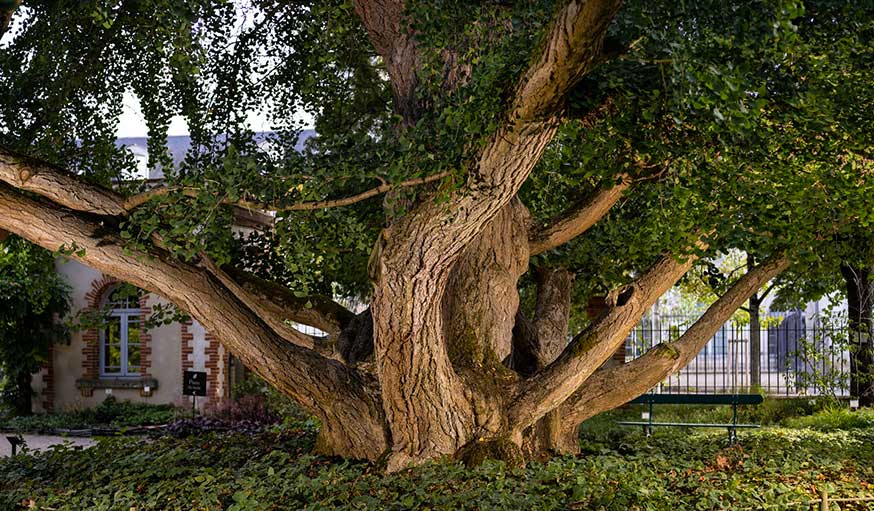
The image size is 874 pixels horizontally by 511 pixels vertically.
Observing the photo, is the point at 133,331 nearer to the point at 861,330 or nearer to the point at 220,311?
the point at 220,311

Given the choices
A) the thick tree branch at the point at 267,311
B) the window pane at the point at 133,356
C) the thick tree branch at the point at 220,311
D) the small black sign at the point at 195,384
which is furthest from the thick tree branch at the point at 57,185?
the window pane at the point at 133,356

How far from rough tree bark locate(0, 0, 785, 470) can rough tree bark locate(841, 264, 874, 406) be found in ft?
22.3

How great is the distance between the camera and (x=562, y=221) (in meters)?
9.45

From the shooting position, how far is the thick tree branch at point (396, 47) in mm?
8820

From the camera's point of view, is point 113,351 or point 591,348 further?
point 113,351

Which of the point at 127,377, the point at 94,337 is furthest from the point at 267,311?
the point at 94,337

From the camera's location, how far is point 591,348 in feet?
28.7

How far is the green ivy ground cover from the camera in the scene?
22.2ft

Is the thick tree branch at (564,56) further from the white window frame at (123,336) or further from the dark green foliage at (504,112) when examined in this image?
the white window frame at (123,336)

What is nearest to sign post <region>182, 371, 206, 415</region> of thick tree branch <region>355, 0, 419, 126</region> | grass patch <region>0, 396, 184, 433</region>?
grass patch <region>0, 396, 184, 433</region>

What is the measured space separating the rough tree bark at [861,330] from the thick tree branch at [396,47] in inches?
375

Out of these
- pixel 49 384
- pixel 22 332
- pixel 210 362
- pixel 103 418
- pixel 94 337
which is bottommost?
pixel 103 418

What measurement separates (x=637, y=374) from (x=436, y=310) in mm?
2832

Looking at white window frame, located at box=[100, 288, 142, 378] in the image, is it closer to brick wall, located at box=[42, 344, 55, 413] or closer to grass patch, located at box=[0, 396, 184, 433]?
grass patch, located at box=[0, 396, 184, 433]
